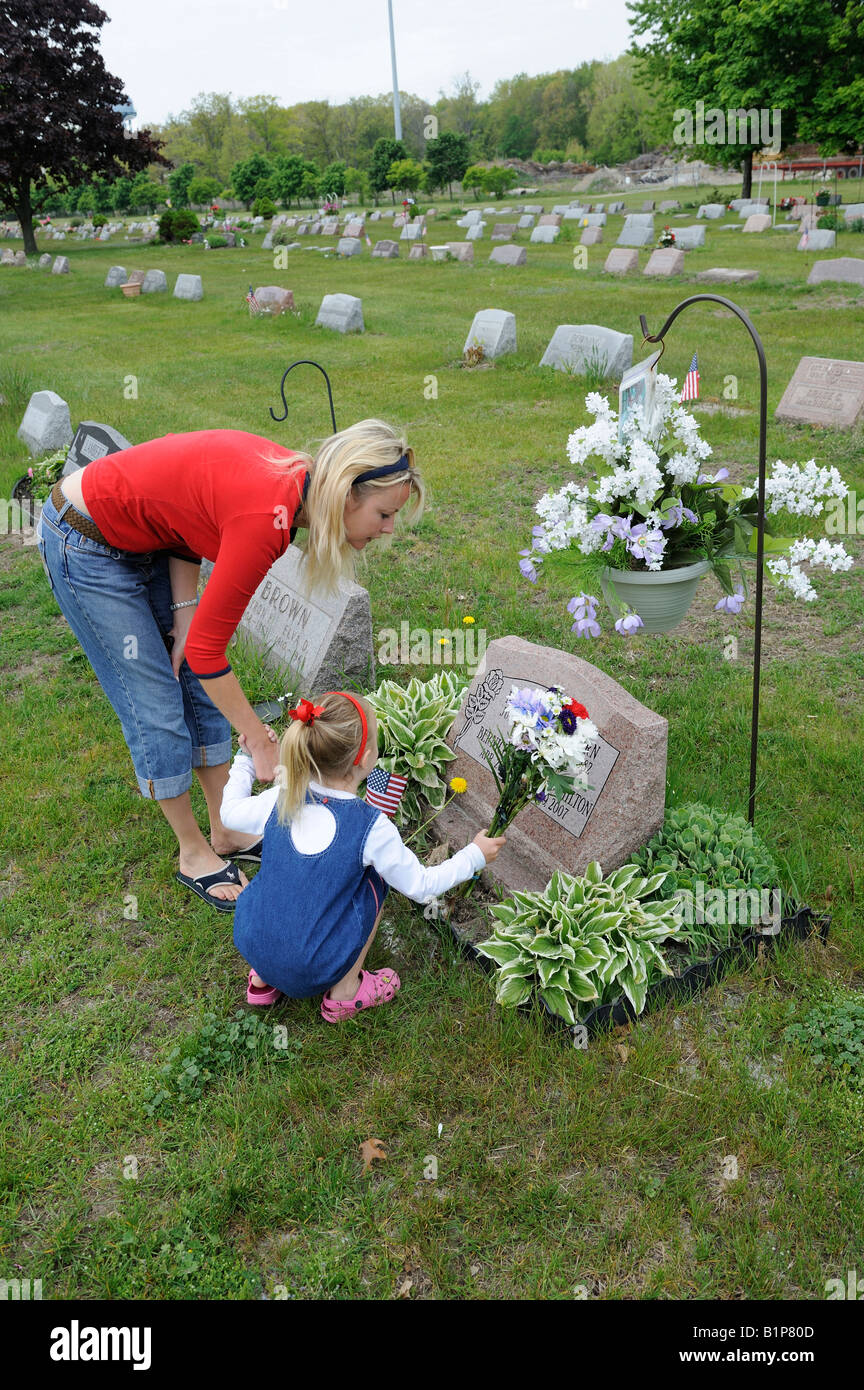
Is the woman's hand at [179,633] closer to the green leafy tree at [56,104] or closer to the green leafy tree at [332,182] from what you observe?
the green leafy tree at [56,104]

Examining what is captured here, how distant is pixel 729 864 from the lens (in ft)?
10.9

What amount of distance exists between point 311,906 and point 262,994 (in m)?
0.53

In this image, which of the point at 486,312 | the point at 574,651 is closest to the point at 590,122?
the point at 486,312

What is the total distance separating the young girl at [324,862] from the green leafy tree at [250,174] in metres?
50.8

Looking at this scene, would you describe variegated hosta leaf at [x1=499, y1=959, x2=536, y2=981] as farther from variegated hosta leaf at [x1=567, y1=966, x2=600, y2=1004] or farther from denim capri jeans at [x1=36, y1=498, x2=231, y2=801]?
denim capri jeans at [x1=36, y1=498, x2=231, y2=801]

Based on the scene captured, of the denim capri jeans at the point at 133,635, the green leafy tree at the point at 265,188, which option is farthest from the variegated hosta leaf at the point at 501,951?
the green leafy tree at the point at 265,188

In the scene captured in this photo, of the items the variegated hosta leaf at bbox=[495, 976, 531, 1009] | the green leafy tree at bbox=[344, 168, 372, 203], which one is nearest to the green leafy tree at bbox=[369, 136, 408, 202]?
the green leafy tree at bbox=[344, 168, 372, 203]

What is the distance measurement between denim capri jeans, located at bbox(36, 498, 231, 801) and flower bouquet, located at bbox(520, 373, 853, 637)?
136 centimetres

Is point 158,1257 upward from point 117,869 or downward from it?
downward

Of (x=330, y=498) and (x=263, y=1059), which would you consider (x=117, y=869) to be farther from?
(x=330, y=498)

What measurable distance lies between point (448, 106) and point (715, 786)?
104 metres

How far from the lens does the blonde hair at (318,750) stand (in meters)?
2.65

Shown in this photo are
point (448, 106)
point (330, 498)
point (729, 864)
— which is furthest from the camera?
point (448, 106)

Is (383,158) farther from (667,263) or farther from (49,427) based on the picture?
(49,427)
